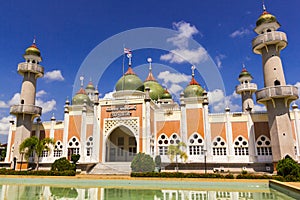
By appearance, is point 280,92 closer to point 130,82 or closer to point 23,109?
point 130,82

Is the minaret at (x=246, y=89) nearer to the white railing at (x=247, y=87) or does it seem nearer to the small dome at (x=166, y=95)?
the white railing at (x=247, y=87)

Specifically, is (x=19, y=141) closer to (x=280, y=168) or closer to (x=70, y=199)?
(x=70, y=199)

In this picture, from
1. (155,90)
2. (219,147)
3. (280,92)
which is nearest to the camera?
(280,92)

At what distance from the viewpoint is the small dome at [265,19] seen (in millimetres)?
18719

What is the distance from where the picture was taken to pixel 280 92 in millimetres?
16906

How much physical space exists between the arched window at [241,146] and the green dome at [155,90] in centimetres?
1070

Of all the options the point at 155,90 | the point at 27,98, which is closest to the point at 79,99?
the point at 27,98

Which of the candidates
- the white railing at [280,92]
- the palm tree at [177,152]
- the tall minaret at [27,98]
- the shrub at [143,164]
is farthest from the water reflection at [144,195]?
the tall minaret at [27,98]

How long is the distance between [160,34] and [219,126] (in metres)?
9.86

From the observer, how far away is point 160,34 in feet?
51.6

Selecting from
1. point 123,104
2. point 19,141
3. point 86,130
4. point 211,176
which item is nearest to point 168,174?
point 211,176

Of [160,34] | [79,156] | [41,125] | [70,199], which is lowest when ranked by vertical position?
[70,199]

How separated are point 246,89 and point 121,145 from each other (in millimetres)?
14466

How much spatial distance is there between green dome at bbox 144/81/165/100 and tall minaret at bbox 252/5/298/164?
39.4ft
